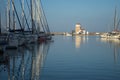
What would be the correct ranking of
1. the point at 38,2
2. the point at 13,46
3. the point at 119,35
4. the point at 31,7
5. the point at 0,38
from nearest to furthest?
the point at 0,38, the point at 13,46, the point at 31,7, the point at 38,2, the point at 119,35

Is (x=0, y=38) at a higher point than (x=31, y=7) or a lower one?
lower

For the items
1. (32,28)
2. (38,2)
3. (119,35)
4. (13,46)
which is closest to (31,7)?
(32,28)

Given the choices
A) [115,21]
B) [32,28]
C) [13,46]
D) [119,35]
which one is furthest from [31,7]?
[115,21]

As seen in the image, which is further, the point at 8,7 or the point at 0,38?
the point at 8,7

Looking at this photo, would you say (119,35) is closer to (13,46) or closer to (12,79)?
(13,46)

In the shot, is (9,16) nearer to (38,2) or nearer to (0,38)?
(0,38)

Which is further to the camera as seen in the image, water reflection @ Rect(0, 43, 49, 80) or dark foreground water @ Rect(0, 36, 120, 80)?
dark foreground water @ Rect(0, 36, 120, 80)

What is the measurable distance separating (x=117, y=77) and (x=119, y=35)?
81.9m

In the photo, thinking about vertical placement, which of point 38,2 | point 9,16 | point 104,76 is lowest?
point 104,76

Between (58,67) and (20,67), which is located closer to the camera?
(20,67)

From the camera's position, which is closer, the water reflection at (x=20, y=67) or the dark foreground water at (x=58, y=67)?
the water reflection at (x=20, y=67)

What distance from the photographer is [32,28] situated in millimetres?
58438

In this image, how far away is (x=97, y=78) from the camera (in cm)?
1319

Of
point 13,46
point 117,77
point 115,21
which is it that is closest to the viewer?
point 117,77
